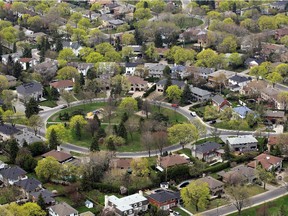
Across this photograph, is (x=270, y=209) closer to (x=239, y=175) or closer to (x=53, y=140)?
(x=239, y=175)

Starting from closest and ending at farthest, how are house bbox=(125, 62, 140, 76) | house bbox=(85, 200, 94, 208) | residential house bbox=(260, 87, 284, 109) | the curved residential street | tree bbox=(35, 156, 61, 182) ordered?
1. house bbox=(85, 200, 94, 208)
2. tree bbox=(35, 156, 61, 182)
3. the curved residential street
4. residential house bbox=(260, 87, 284, 109)
5. house bbox=(125, 62, 140, 76)

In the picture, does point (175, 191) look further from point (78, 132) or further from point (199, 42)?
point (199, 42)

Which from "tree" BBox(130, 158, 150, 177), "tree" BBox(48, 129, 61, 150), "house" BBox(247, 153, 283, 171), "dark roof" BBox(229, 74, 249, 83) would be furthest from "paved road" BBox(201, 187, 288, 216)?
"dark roof" BBox(229, 74, 249, 83)

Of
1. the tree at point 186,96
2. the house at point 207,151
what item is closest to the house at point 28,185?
the house at point 207,151

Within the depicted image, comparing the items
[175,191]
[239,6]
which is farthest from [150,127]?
[239,6]

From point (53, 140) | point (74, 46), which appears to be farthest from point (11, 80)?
point (53, 140)

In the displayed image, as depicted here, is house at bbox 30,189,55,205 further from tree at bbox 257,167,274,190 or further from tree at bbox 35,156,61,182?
tree at bbox 257,167,274,190
